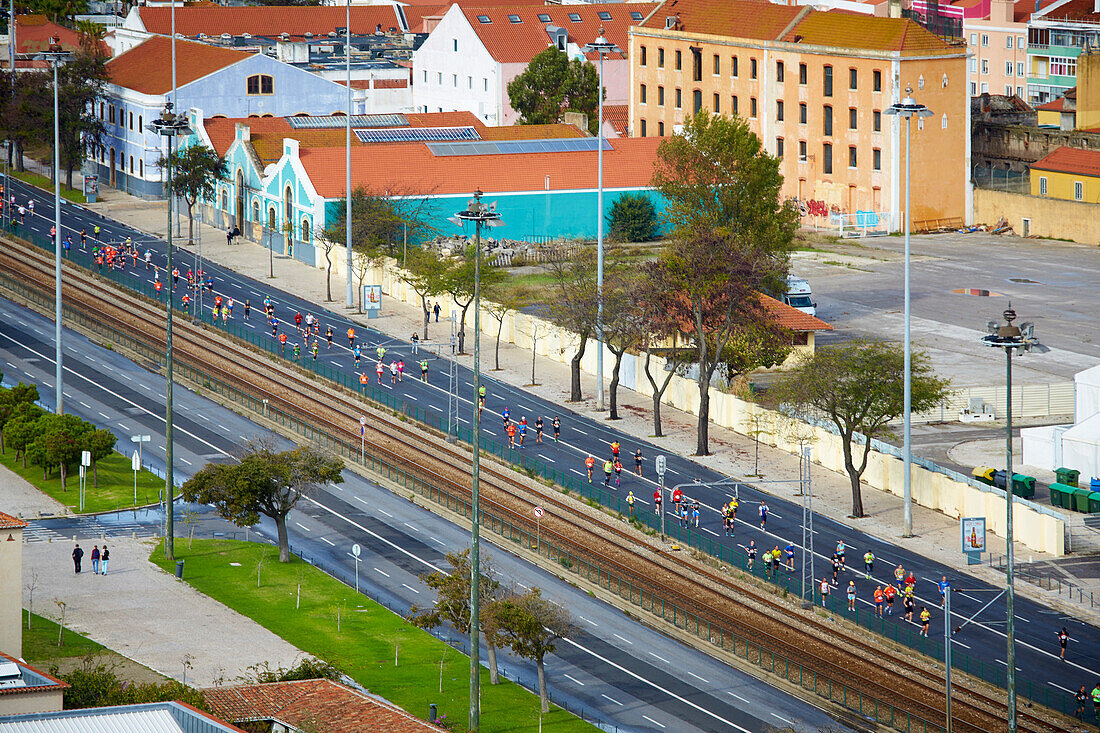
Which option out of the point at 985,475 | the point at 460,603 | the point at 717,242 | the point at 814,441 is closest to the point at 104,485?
the point at 460,603

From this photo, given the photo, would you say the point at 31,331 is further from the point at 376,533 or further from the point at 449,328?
the point at 376,533

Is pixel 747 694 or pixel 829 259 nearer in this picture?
pixel 747 694

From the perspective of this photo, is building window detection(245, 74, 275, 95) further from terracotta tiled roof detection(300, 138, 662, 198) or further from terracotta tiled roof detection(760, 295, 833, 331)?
terracotta tiled roof detection(760, 295, 833, 331)

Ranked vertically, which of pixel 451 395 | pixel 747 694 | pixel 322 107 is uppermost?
pixel 322 107

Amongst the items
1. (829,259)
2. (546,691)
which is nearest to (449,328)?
(829,259)

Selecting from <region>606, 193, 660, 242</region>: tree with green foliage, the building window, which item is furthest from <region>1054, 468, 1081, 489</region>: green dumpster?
the building window
